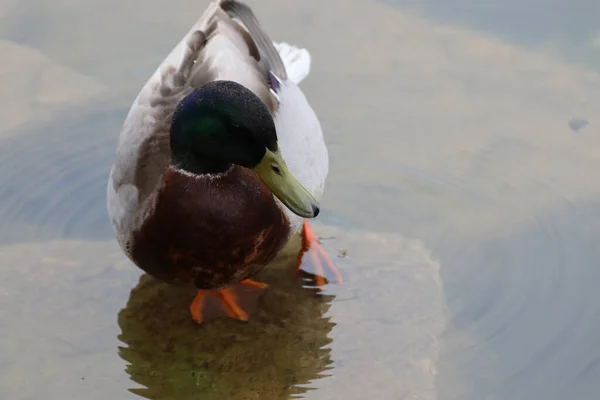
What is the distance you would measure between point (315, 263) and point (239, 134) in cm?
113

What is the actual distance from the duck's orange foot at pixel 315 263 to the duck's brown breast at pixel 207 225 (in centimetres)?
65

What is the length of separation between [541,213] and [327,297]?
1.17 m

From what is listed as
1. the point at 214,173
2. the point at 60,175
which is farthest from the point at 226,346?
the point at 60,175

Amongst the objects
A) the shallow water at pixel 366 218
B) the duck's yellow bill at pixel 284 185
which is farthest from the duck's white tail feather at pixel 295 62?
the duck's yellow bill at pixel 284 185

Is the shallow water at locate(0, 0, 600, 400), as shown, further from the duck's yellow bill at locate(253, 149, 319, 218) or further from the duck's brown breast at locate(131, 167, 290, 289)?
the duck's yellow bill at locate(253, 149, 319, 218)

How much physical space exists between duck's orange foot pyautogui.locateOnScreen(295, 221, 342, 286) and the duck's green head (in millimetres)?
944

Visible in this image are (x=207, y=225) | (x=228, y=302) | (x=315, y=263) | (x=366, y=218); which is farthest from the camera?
(x=366, y=218)

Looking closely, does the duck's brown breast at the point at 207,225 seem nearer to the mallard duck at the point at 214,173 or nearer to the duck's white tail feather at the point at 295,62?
the mallard duck at the point at 214,173

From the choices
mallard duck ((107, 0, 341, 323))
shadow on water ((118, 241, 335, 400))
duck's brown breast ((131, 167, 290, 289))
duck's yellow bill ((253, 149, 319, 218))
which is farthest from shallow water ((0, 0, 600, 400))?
duck's yellow bill ((253, 149, 319, 218))

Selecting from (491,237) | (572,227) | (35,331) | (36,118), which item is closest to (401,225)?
(491,237)

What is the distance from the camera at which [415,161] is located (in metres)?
4.73

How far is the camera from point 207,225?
326 centimetres

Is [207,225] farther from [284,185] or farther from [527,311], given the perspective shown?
[527,311]

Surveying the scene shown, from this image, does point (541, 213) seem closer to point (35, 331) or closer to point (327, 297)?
point (327, 297)
